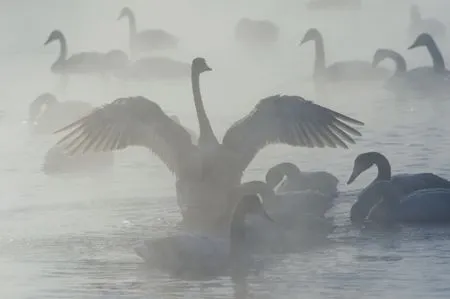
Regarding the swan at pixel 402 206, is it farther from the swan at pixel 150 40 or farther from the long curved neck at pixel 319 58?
the swan at pixel 150 40

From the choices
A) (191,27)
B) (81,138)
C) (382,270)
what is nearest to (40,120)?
(81,138)

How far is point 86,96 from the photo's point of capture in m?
19.6

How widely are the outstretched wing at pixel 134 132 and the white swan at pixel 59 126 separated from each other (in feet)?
4.72

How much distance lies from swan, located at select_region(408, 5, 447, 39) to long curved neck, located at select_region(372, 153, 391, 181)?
1113 cm

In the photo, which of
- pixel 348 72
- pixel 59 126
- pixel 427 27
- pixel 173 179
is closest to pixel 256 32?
pixel 427 27

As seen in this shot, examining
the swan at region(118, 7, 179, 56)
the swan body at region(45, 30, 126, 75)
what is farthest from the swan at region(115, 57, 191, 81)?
the swan at region(118, 7, 179, 56)

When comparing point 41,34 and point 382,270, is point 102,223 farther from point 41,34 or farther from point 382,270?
point 41,34

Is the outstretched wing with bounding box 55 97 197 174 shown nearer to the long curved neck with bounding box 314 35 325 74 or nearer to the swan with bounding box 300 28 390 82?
the swan with bounding box 300 28 390 82

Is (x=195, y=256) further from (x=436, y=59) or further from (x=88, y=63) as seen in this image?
(x=88, y=63)

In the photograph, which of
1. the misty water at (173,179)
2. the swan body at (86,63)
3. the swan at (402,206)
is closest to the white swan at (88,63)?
the swan body at (86,63)

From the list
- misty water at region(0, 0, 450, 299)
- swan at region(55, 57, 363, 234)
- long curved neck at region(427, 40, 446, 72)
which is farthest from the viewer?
long curved neck at region(427, 40, 446, 72)

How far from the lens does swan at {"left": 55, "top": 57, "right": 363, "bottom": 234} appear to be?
458 inches

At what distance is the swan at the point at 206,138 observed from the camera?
1163 centimetres

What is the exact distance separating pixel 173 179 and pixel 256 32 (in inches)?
430
